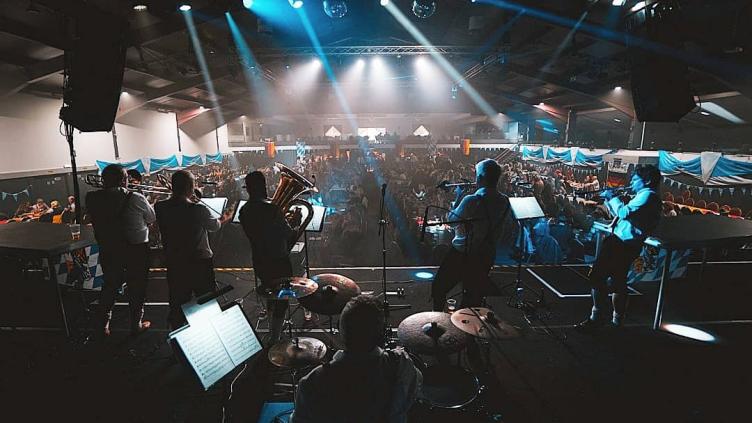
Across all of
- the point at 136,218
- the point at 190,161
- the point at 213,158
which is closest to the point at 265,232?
the point at 136,218

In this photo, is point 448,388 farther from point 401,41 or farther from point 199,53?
point 199,53

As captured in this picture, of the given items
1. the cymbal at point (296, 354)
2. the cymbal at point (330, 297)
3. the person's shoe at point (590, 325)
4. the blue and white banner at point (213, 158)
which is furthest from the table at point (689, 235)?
the blue and white banner at point (213, 158)

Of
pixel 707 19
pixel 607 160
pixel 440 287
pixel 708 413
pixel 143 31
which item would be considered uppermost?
pixel 143 31

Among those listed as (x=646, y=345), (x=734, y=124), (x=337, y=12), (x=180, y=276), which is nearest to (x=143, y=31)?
(x=337, y=12)

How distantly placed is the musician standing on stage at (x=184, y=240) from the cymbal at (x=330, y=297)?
3.96ft

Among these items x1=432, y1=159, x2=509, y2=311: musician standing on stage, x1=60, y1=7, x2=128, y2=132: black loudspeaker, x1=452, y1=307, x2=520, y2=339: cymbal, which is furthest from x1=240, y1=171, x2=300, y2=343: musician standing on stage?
x1=60, y1=7, x2=128, y2=132: black loudspeaker

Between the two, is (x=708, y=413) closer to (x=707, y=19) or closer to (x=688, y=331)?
(x=688, y=331)

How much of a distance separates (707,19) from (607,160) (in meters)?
8.55

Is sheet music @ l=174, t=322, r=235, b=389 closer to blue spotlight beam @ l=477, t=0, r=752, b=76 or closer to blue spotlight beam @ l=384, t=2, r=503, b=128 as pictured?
blue spotlight beam @ l=477, t=0, r=752, b=76

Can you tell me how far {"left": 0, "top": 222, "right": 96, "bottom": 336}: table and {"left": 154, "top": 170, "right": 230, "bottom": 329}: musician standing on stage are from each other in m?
1.38

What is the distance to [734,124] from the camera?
14.7 metres

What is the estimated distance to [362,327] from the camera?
1.41m

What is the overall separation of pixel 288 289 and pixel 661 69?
5.08 meters

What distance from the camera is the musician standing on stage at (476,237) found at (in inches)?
136
